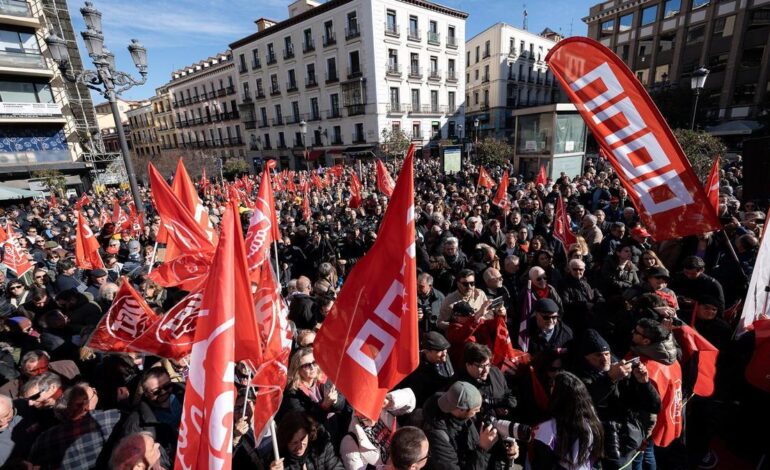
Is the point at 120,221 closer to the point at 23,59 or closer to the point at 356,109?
the point at 23,59

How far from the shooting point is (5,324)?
403 centimetres

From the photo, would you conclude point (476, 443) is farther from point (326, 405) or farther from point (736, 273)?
point (736, 273)

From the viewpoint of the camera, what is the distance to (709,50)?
29.2m

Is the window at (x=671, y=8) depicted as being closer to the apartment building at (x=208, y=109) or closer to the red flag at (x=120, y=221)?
the red flag at (x=120, y=221)

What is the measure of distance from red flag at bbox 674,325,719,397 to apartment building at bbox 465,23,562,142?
3734 centimetres

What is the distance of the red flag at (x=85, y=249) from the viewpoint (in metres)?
6.45

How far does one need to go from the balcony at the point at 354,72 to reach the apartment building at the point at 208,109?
60.8ft

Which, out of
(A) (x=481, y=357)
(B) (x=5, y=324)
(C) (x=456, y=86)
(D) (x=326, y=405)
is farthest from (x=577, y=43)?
(C) (x=456, y=86)

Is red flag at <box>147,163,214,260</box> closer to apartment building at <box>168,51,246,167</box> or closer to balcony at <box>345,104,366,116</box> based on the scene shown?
balcony at <box>345,104,366,116</box>

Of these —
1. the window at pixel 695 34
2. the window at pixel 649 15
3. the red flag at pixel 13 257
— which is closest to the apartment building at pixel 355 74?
the window at pixel 649 15

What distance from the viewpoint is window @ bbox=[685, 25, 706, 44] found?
96.6ft

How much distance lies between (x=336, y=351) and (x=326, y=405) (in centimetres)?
79

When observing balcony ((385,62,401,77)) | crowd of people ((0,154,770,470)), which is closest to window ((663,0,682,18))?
balcony ((385,62,401,77))

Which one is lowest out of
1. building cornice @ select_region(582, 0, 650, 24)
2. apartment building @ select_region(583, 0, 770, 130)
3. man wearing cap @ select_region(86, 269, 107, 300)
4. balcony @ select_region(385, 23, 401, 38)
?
man wearing cap @ select_region(86, 269, 107, 300)
